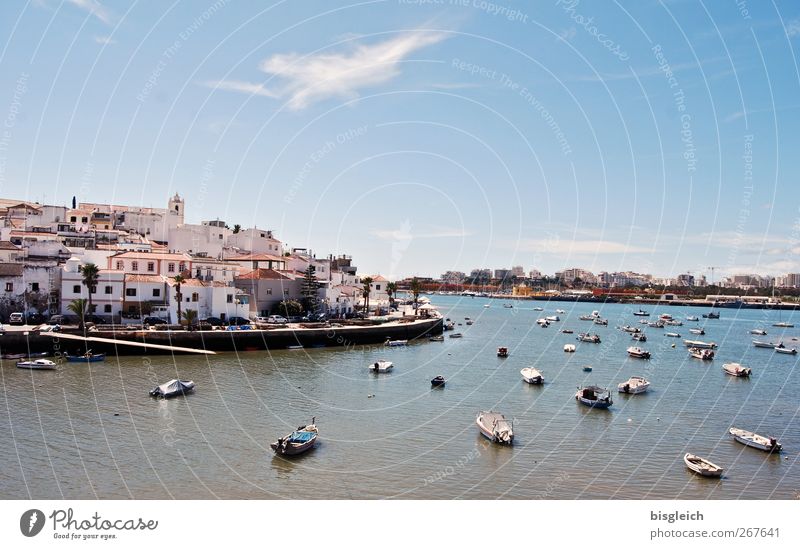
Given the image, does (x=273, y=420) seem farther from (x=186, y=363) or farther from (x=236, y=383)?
(x=186, y=363)

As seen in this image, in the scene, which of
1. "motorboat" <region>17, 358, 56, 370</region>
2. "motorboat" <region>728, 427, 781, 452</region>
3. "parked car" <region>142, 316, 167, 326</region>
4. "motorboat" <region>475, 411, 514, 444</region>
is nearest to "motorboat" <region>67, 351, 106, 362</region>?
"motorboat" <region>17, 358, 56, 370</region>

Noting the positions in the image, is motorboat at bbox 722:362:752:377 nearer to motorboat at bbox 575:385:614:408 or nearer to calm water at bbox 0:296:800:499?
calm water at bbox 0:296:800:499

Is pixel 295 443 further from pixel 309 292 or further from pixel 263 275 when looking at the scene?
pixel 309 292

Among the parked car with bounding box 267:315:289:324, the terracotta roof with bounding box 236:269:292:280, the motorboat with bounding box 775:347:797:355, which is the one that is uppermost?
the terracotta roof with bounding box 236:269:292:280

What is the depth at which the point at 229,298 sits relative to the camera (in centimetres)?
3744

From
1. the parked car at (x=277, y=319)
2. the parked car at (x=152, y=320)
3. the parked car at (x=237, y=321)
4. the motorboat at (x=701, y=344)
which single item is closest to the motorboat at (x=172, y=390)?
the parked car at (x=152, y=320)

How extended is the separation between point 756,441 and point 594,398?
6.31m

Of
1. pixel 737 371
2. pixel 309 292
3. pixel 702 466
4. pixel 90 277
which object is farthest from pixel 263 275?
pixel 702 466

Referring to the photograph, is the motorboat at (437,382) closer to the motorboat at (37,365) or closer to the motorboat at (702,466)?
the motorboat at (702,466)

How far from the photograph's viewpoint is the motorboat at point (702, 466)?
A: 1507 cm

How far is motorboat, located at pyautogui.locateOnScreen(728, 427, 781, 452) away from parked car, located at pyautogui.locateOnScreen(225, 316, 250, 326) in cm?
2660

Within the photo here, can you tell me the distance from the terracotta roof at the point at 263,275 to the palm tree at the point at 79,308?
39.3 feet

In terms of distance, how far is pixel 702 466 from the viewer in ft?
50.2

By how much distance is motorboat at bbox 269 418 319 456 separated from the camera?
15391mm
